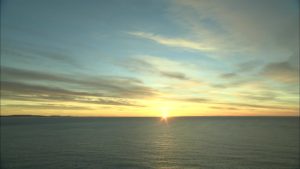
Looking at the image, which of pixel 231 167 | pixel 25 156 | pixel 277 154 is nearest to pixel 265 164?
pixel 231 167

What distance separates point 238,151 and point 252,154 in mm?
4207

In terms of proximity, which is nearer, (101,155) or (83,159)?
(83,159)

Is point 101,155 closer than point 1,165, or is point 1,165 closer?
point 1,165

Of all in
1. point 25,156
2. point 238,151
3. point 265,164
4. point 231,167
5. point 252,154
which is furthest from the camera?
point 238,151

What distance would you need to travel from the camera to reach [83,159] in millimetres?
49344

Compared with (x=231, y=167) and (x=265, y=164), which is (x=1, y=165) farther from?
(x=265, y=164)

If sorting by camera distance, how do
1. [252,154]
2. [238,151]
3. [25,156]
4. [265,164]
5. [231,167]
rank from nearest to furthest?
[231,167] < [265,164] < [25,156] < [252,154] < [238,151]

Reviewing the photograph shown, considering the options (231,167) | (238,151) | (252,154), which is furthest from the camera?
(238,151)

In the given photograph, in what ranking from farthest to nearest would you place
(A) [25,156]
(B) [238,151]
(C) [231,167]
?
(B) [238,151]
(A) [25,156]
(C) [231,167]

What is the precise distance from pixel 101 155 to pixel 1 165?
18.0 m

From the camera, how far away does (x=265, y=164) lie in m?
46.8

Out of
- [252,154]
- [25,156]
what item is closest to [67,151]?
[25,156]

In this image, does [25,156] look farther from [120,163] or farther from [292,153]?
[292,153]

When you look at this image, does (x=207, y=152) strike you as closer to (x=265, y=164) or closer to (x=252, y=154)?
(x=252, y=154)
